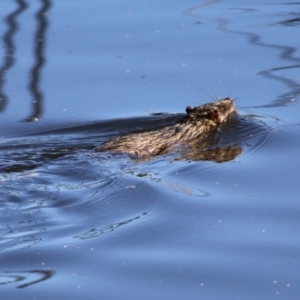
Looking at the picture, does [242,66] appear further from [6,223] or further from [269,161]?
[6,223]

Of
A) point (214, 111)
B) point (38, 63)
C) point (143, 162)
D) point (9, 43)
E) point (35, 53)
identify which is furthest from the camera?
point (9, 43)

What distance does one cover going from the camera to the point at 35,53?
1027 cm

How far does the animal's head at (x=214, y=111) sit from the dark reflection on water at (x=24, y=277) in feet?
10.8

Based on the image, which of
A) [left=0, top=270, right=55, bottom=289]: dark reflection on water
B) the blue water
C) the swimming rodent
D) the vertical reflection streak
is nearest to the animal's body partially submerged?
the swimming rodent

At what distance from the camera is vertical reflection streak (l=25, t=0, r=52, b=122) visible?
889 centimetres

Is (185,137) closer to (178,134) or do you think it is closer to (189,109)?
(178,134)

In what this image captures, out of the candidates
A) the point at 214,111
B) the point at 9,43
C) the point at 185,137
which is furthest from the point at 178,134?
the point at 9,43

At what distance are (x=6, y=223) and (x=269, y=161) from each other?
7.65 feet

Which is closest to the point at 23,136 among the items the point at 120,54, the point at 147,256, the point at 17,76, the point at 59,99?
the point at 59,99

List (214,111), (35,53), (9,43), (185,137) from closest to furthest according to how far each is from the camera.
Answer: (185,137)
(214,111)
(35,53)
(9,43)

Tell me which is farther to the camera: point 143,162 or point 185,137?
point 185,137

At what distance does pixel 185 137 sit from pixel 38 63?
2164 millimetres

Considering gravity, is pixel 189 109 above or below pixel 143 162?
above

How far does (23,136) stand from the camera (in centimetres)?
841
